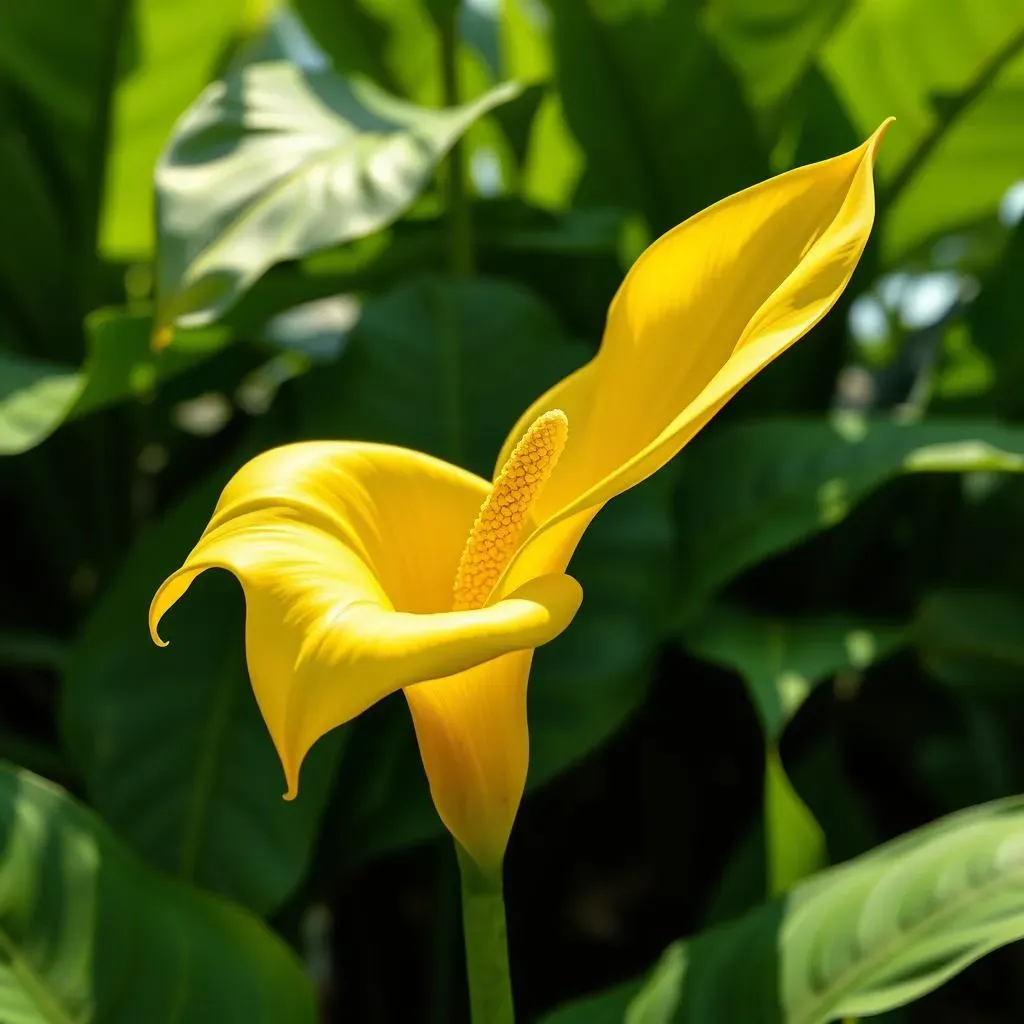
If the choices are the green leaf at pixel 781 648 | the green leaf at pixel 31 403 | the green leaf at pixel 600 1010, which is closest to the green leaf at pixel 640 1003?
the green leaf at pixel 600 1010

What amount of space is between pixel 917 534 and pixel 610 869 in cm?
30

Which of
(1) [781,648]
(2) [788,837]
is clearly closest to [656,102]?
(1) [781,648]

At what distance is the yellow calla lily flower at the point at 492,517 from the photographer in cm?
25

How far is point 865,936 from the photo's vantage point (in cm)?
43

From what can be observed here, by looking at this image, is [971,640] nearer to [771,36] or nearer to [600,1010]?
[600,1010]

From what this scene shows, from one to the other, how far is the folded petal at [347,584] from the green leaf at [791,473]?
0.26 meters

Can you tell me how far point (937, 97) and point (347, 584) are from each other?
2.05 feet

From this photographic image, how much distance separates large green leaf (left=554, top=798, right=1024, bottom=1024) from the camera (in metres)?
0.40

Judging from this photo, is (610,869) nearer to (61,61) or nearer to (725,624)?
(725,624)

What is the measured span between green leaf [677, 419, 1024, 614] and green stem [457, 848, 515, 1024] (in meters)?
0.28

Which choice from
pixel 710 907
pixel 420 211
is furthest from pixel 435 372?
pixel 710 907

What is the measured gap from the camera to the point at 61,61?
0.77 meters

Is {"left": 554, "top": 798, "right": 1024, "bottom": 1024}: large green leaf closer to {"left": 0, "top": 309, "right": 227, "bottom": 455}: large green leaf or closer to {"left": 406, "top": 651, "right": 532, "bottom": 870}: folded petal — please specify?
{"left": 406, "top": 651, "right": 532, "bottom": 870}: folded petal

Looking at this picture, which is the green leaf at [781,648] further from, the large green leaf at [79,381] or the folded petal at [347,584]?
the large green leaf at [79,381]
